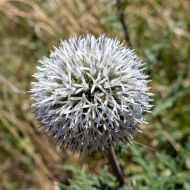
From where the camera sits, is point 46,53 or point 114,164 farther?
point 46,53

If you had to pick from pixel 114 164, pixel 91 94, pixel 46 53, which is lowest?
pixel 114 164

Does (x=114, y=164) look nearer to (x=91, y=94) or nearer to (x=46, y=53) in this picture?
(x=91, y=94)

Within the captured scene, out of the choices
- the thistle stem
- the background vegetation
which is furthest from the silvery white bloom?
the background vegetation

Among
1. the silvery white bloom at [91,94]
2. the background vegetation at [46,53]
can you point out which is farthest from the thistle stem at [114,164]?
the background vegetation at [46,53]

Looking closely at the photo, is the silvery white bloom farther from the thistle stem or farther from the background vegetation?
the background vegetation

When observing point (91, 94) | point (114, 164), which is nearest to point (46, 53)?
point (114, 164)

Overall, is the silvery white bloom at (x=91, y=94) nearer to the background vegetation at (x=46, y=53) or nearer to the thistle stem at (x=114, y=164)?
the thistle stem at (x=114, y=164)
